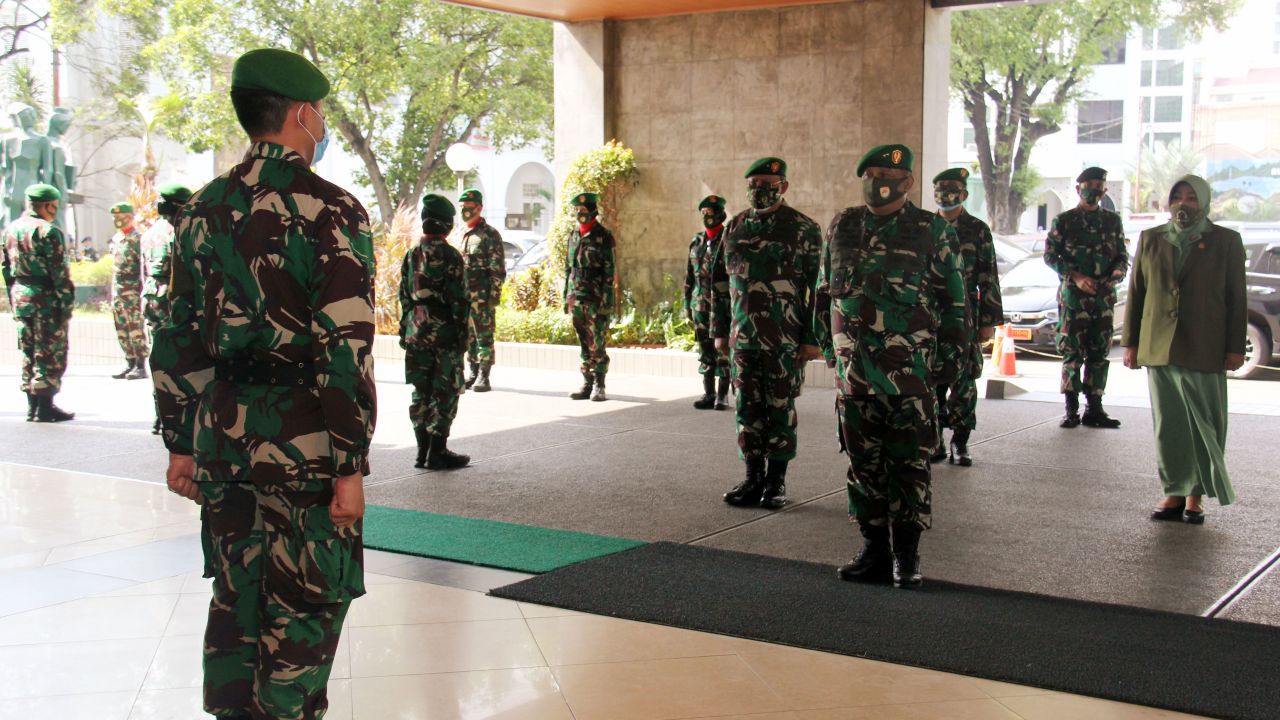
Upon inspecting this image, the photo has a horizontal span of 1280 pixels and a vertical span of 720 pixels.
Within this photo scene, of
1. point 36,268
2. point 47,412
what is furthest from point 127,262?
point 36,268

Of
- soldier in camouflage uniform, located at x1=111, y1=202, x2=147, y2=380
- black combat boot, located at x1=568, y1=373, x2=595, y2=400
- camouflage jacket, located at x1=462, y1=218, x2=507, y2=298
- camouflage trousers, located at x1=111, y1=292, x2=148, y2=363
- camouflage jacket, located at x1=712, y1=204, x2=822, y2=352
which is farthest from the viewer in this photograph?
camouflage trousers, located at x1=111, y1=292, x2=148, y2=363

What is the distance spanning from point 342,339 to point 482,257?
30.7 feet

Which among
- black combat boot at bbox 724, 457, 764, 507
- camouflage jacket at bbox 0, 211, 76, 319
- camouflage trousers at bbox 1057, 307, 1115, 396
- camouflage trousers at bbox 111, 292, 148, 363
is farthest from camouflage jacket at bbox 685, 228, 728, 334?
camouflage trousers at bbox 111, 292, 148, 363

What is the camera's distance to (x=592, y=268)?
11.7m

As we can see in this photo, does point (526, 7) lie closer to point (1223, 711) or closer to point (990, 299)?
point (990, 299)

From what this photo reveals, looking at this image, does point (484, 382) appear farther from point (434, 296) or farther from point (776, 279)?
point (776, 279)

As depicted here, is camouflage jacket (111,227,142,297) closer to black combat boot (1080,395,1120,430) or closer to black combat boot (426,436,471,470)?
black combat boot (426,436,471,470)

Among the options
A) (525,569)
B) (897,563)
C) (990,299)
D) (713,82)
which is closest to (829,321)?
(897,563)

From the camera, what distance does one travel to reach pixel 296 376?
117 inches

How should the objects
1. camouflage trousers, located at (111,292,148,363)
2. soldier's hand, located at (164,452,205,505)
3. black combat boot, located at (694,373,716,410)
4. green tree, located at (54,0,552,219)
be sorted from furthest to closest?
1. green tree, located at (54,0,552,219)
2. camouflage trousers, located at (111,292,148,363)
3. black combat boot, located at (694,373,716,410)
4. soldier's hand, located at (164,452,205,505)

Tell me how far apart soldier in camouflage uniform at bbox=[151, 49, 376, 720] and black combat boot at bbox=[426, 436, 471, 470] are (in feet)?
17.1

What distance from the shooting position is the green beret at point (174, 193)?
8.53 metres

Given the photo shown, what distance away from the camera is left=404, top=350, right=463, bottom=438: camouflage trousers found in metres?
8.09

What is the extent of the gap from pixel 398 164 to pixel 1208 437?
24.6 m
